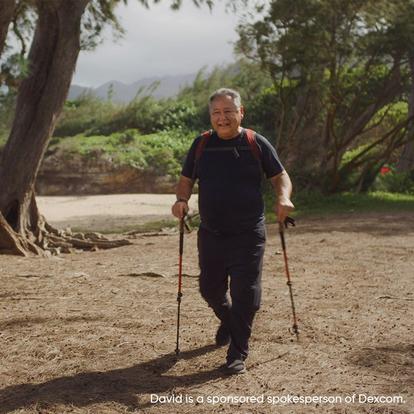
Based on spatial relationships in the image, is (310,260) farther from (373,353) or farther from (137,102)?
(137,102)

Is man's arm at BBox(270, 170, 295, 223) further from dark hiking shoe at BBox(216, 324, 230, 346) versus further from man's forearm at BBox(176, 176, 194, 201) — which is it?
dark hiking shoe at BBox(216, 324, 230, 346)

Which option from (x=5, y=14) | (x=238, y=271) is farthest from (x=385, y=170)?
(x=238, y=271)

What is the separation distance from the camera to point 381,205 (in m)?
15.5

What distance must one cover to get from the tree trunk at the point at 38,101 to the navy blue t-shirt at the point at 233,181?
240 inches

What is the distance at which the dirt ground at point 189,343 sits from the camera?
368 centimetres

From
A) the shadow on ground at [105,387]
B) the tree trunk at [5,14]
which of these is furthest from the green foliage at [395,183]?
the shadow on ground at [105,387]

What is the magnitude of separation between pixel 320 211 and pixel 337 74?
11.7 feet

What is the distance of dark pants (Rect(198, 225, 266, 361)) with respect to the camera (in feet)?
13.4

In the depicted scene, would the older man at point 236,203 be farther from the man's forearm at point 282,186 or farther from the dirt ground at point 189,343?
the dirt ground at point 189,343

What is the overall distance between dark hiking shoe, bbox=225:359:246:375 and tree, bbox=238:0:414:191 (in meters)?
11.7

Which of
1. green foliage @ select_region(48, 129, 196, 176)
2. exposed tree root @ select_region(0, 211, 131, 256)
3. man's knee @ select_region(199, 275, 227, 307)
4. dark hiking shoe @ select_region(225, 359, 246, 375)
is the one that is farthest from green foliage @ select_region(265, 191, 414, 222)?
dark hiking shoe @ select_region(225, 359, 246, 375)

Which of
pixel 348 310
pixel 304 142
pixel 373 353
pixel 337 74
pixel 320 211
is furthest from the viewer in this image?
pixel 304 142

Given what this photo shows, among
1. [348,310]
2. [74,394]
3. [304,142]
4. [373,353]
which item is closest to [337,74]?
[304,142]

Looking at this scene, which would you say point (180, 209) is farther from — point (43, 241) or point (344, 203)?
point (344, 203)
